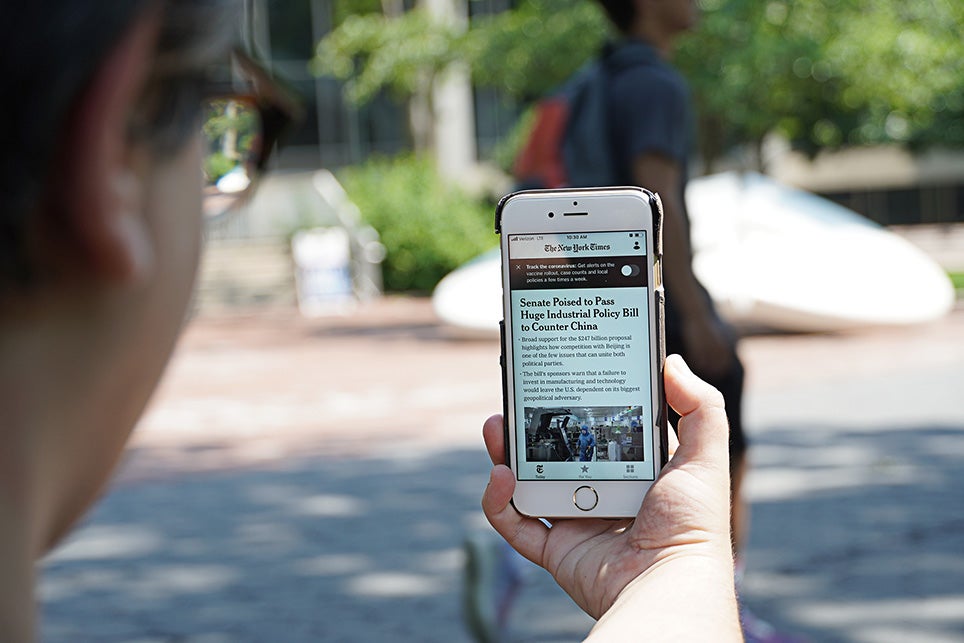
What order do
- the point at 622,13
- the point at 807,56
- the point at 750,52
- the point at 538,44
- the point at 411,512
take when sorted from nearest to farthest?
the point at 622,13 → the point at 411,512 → the point at 750,52 → the point at 807,56 → the point at 538,44

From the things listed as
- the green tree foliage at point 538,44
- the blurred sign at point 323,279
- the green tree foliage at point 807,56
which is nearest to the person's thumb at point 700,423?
the green tree foliage at point 807,56

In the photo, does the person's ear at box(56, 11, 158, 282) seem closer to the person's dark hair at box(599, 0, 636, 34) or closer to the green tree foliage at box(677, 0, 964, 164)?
the person's dark hair at box(599, 0, 636, 34)

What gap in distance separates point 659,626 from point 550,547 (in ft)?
1.30

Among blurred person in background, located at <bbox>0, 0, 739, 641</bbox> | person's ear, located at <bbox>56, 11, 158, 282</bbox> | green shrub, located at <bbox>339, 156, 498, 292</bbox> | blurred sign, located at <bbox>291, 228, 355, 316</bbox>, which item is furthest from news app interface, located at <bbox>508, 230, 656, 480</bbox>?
green shrub, located at <bbox>339, 156, 498, 292</bbox>

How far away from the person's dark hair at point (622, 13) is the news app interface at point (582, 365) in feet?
6.90

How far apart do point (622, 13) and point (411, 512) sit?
3.51m

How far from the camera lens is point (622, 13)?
155 inches

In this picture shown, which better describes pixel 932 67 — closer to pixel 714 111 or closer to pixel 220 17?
pixel 714 111

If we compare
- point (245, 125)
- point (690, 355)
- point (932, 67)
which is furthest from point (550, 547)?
point (932, 67)

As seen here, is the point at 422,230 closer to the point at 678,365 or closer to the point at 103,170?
the point at 678,365

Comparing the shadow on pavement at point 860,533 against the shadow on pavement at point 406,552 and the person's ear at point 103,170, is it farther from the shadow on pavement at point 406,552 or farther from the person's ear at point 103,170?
the person's ear at point 103,170

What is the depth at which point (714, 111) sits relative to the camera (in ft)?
59.3

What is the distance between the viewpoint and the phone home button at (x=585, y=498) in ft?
6.16

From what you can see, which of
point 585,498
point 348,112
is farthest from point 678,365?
point 348,112
